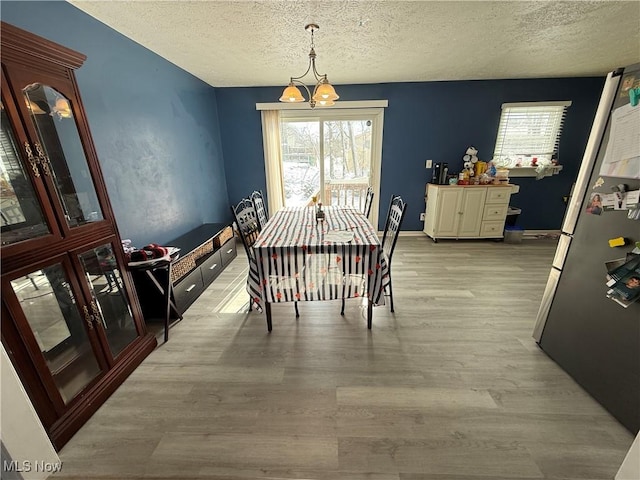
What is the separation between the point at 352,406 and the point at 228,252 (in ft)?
8.23

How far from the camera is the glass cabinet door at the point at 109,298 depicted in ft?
4.55

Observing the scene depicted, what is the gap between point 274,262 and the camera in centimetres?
169

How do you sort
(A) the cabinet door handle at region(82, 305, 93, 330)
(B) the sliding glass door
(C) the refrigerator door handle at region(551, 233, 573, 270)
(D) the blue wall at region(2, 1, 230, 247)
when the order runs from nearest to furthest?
(A) the cabinet door handle at region(82, 305, 93, 330)
(C) the refrigerator door handle at region(551, 233, 573, 270)
(D) the blue wall at region(2, 1, 230, 247)
(B) the sliding glass door

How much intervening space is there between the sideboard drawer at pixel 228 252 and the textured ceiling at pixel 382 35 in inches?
82.9

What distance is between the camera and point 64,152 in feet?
4.24

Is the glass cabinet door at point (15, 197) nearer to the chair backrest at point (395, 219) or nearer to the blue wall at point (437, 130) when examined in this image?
the chair backrest at point (395, 219)

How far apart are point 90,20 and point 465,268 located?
4.15m

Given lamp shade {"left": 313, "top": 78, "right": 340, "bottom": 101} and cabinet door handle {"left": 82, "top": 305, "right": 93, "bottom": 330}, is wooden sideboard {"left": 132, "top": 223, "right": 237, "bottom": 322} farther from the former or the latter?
lamp shade {"left": 313, "top": 78, "right": 340, "bottom": 101}

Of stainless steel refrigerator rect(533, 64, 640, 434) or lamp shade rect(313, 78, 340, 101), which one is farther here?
lamp shade rect(313, 78, 340, 101)

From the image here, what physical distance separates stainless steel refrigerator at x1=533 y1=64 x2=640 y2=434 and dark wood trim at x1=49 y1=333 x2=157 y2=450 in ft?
9.17

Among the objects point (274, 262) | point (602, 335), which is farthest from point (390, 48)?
point (602, 335)

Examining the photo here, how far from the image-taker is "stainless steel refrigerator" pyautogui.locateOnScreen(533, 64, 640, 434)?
1189mm

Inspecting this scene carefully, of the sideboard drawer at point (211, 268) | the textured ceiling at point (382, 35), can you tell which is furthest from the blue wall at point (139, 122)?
the sideboard drawer at point (211, 268)

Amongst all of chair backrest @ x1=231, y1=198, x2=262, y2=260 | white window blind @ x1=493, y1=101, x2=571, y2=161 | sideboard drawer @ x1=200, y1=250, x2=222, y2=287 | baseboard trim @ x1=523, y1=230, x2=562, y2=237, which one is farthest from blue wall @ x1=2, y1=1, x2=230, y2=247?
baseboard trim @ x1=523, y1=230, x2=562, y2=237
